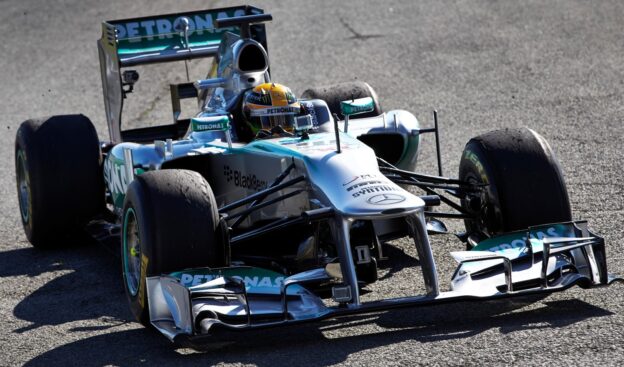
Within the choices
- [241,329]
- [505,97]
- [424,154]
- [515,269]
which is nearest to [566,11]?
[505,97]

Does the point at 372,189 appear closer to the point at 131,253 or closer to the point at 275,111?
the point at 131,253

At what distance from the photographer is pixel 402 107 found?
1458cm

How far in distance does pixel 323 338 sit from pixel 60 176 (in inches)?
141

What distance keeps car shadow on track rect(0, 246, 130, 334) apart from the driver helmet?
1597 millimetres

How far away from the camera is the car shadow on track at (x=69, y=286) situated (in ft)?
25.3

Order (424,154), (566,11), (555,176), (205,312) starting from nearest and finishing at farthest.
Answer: (205,312) → (555,176) → (424,154) → (566,11)

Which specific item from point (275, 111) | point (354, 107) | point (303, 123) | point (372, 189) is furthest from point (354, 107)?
point (372, 189)

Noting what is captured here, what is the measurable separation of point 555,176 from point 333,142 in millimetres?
1530

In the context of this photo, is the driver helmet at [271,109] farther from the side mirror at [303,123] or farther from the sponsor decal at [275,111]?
the side mirror at [303,123]

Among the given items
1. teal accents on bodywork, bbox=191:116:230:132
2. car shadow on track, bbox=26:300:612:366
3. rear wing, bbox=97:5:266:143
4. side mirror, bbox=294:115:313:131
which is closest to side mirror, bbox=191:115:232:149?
teal accents on bodywork, bbox=191:116:230:132

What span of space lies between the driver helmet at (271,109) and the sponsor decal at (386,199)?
1.88 m

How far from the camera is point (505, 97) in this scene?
14523 millimetres

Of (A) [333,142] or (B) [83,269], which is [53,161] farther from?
(A) [333,142]

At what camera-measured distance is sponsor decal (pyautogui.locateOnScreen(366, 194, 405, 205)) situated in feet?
22.3
